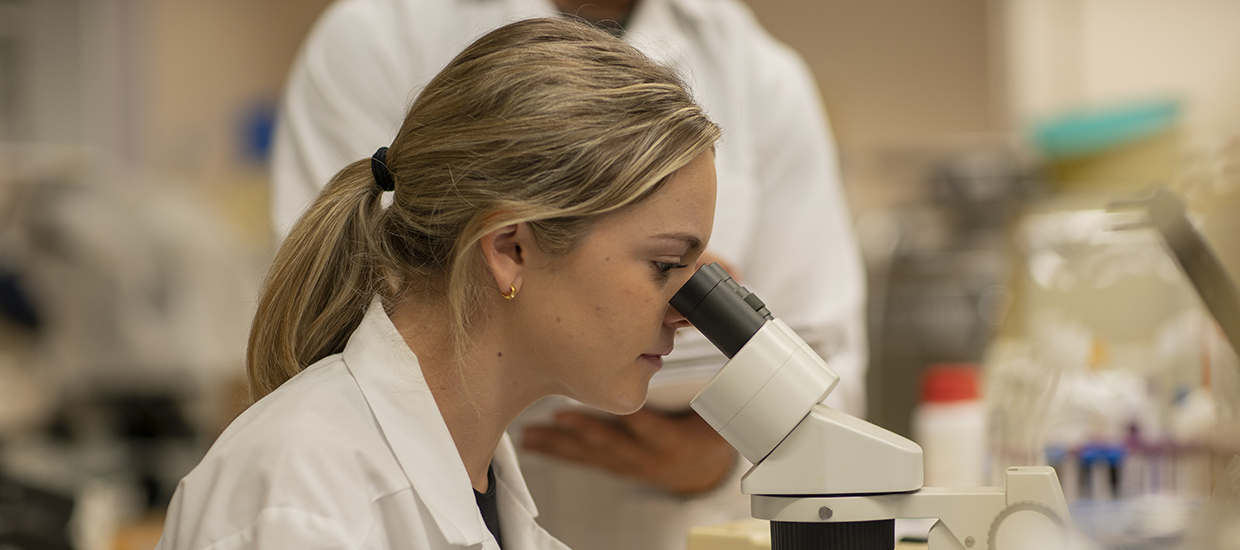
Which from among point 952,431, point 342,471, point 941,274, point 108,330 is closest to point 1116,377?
point 952,431

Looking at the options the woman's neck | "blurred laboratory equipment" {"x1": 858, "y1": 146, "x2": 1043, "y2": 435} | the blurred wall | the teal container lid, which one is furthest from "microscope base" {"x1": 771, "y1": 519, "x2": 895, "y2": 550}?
the blurred wall

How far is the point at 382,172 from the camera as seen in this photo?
0.78m

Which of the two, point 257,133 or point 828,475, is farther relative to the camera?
point 257,133

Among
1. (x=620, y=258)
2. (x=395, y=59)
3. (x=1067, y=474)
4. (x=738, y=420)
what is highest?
(x=395, y=59)

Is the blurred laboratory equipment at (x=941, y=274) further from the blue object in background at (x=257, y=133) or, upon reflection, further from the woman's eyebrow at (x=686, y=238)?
the blue object in background at (x=257, y=133)

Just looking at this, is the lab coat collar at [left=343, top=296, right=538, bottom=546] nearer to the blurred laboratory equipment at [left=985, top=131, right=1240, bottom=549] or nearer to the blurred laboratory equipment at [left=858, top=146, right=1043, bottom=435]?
the blurred laboratory equipment at [left=985, top=131, right=1240, bottom=549]

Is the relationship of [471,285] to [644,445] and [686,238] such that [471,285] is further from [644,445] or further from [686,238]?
[644,445]

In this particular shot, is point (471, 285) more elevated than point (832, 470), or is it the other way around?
point (471, 285)

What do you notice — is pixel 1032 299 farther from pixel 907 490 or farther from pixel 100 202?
pixel 100 202

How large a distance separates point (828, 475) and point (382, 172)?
0.39m

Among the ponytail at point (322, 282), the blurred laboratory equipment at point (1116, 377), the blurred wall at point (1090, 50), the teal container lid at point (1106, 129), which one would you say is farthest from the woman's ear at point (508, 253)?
the blurred wall at point (1090, 50)

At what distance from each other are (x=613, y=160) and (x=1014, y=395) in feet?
2.21

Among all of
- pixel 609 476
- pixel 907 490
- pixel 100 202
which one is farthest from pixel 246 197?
pixel 907 490

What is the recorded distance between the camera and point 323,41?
1203mm
